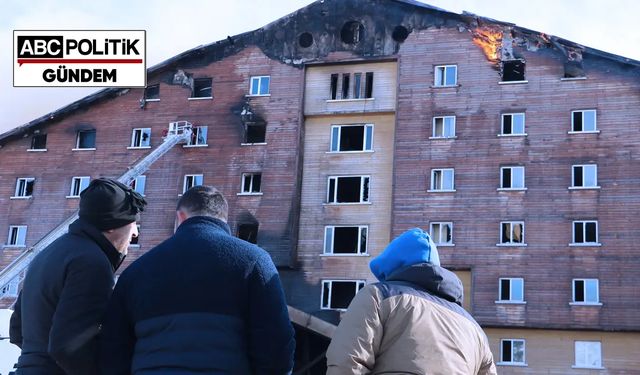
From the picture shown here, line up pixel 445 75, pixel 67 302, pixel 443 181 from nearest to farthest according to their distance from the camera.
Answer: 1. pixel 67 302
2. pixel 443 181
3. pixel 445 75

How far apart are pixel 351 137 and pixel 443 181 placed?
16.1 feet

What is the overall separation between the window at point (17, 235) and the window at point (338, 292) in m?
15.0

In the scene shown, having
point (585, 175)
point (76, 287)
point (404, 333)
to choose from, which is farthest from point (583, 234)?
point (76, 287)

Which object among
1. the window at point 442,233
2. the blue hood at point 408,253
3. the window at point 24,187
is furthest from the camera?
the window at point 24,187

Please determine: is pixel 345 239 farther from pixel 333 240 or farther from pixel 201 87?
→ pixel 201 87

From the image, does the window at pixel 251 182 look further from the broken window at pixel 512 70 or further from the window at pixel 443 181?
the broken window at pixel 512 70

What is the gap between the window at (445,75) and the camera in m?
35.2

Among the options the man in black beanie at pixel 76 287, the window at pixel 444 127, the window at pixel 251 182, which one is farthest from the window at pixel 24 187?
the man in black beanie at pixel 76 287

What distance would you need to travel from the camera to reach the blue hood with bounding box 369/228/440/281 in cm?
467

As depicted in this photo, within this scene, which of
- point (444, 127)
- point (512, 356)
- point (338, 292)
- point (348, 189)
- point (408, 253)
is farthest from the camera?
point (348, 189)

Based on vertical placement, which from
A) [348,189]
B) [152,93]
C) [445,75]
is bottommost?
[348,189]

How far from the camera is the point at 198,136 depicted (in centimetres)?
3756

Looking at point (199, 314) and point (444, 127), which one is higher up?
point (444, 127)

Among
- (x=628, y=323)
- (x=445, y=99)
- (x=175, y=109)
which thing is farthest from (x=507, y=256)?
(x=175, y=109)
